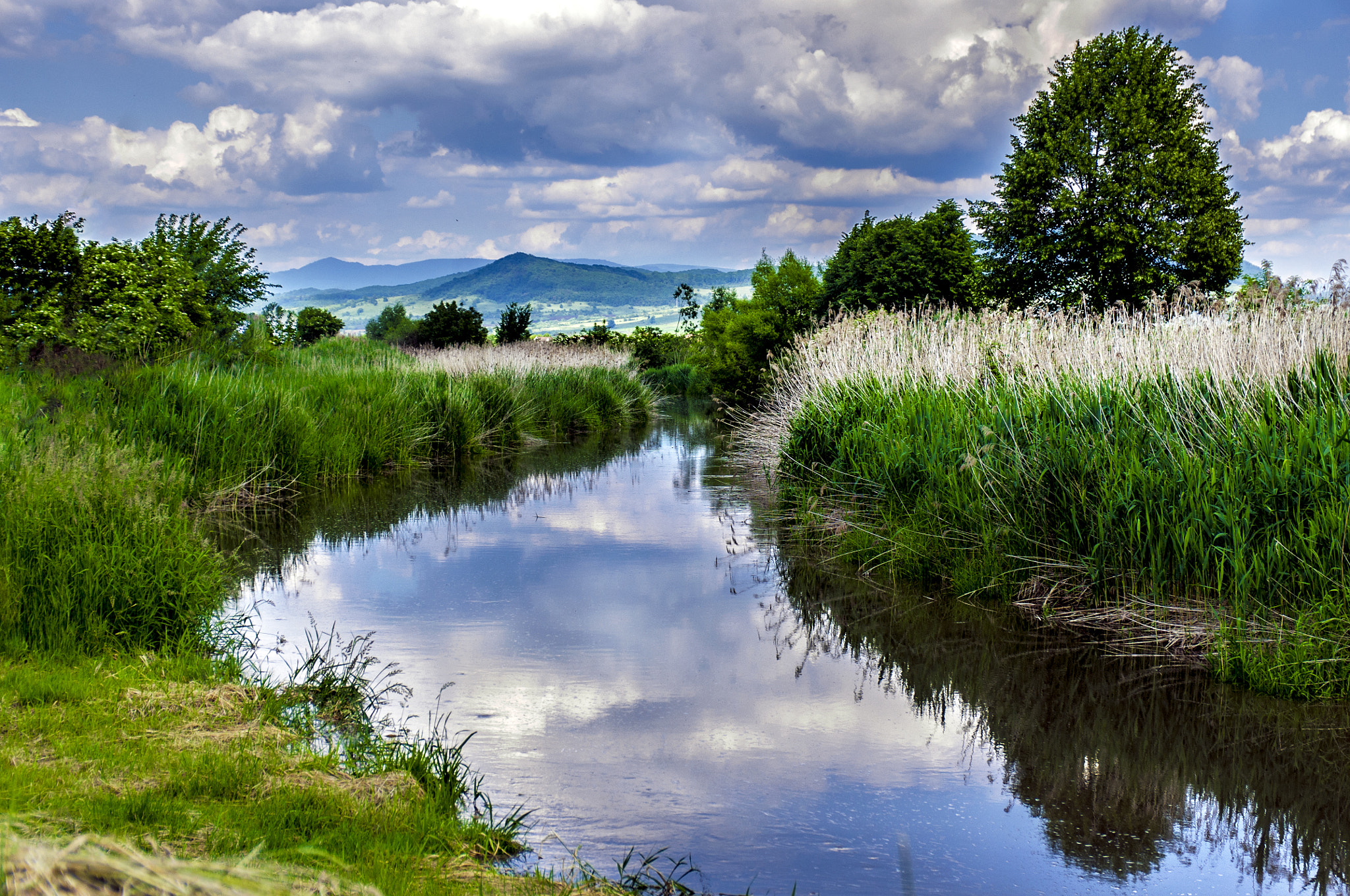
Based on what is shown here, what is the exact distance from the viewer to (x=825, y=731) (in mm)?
4852

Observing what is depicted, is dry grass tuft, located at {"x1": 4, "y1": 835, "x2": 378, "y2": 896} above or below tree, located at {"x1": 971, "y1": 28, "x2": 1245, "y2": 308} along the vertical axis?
below

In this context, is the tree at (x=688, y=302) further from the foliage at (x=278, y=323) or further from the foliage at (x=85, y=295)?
the foliage at (x=85, y=295)

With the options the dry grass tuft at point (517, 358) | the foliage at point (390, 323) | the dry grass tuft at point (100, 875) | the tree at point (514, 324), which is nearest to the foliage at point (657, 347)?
the tree at point (514, 324)

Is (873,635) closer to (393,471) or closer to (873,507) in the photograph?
(873,507)

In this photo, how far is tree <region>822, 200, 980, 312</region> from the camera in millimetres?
24562

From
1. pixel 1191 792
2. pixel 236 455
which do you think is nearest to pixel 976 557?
pixel 1191 792

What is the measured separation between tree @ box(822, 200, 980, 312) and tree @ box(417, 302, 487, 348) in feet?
42.7

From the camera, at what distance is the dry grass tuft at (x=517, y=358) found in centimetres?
2056

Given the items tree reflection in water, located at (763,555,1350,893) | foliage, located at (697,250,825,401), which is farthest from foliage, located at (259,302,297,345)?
tree reflection in water, located at (763,555,1350,893)

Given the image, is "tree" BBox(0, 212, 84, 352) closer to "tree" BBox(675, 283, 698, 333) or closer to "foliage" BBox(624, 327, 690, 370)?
"foliage" BBox(624, 327, 690, 370)

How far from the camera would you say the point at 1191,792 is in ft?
13.6

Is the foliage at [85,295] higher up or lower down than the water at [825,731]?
higher up

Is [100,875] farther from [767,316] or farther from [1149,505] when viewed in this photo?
[767,316]

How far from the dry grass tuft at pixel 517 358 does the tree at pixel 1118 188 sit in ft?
39.7
